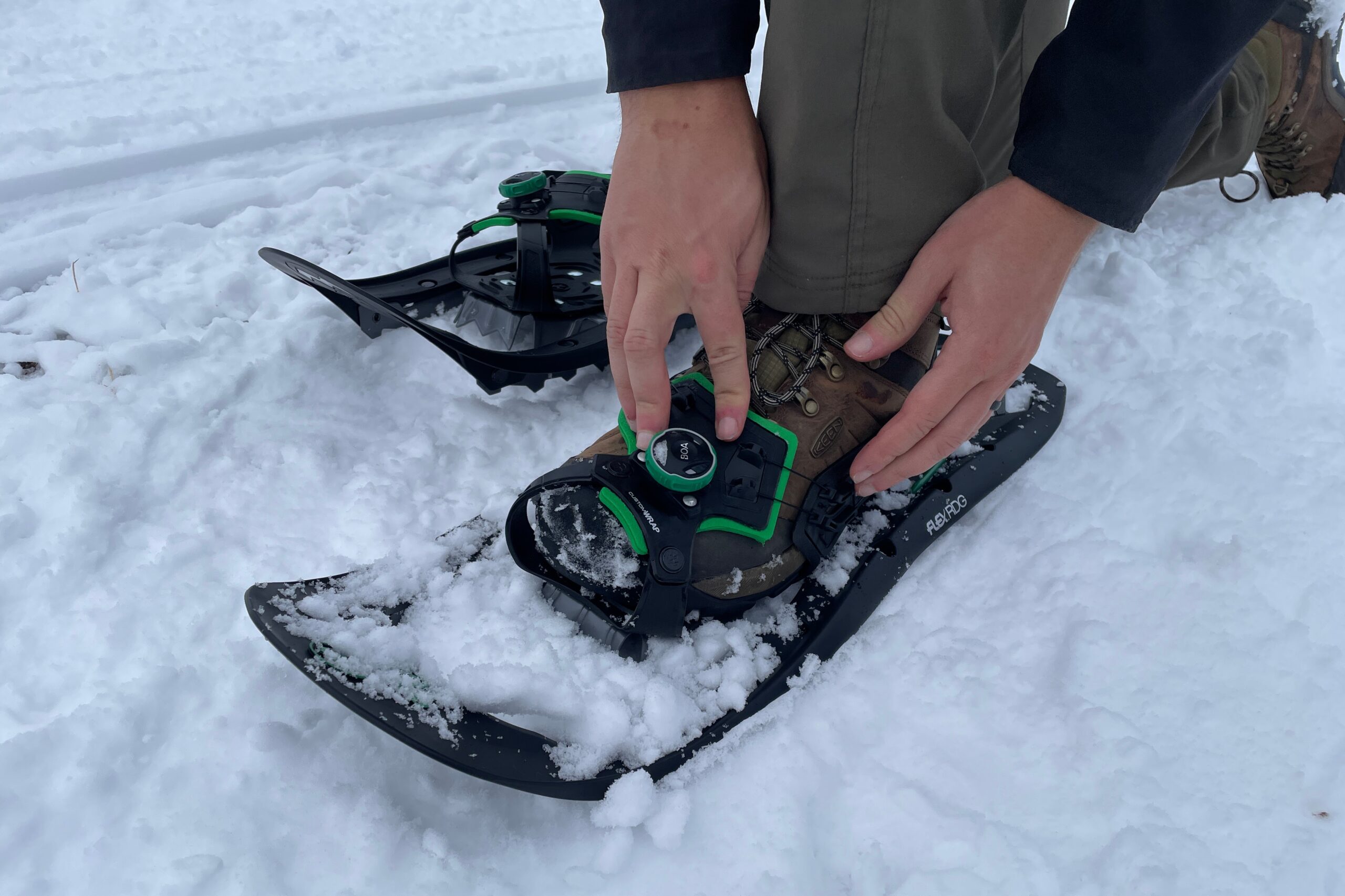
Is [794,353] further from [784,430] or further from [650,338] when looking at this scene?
[650,338]

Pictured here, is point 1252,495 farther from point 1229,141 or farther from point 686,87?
point 686,87

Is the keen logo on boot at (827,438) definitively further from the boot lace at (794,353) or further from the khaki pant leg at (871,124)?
the khaki pant leg at (871,124)

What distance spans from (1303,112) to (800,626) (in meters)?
1.64

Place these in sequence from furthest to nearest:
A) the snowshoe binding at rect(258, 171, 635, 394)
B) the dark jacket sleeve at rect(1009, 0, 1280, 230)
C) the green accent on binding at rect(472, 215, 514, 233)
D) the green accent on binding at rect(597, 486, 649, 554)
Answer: the green accent on binding at rect(472, 215, 514, 233) < the snowshoe binding at rect(258, 171, 635, 394) < the green accent on binding at rect(597, 486, 649, 554) < the dark jacket sleeve at rect(1009, 0, 1280, 230)

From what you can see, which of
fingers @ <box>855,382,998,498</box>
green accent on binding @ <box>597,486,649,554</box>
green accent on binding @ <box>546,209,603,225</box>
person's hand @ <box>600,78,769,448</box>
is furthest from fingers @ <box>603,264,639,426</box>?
green accent on binding @ <box>546,209,603,225</box>

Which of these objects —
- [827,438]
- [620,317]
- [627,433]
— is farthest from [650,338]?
[827,438]

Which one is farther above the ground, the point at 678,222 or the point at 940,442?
the point at 678,222

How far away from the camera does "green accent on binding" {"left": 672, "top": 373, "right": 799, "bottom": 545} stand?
37.9 inches

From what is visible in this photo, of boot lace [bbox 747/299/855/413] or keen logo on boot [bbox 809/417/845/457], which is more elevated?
boot lace [bbox 747/299/855/413]

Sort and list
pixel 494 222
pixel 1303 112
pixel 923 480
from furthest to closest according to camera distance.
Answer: pixel 1303 112, pixel 494 222, pixel 923 480

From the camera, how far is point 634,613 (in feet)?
3.04

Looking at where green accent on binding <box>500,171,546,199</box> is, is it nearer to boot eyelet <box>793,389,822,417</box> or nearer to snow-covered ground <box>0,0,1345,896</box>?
snow-covered ground <box>0,0,1345,896</box>

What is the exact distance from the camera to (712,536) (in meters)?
0.97

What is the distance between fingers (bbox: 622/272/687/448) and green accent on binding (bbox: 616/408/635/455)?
0.08 m
